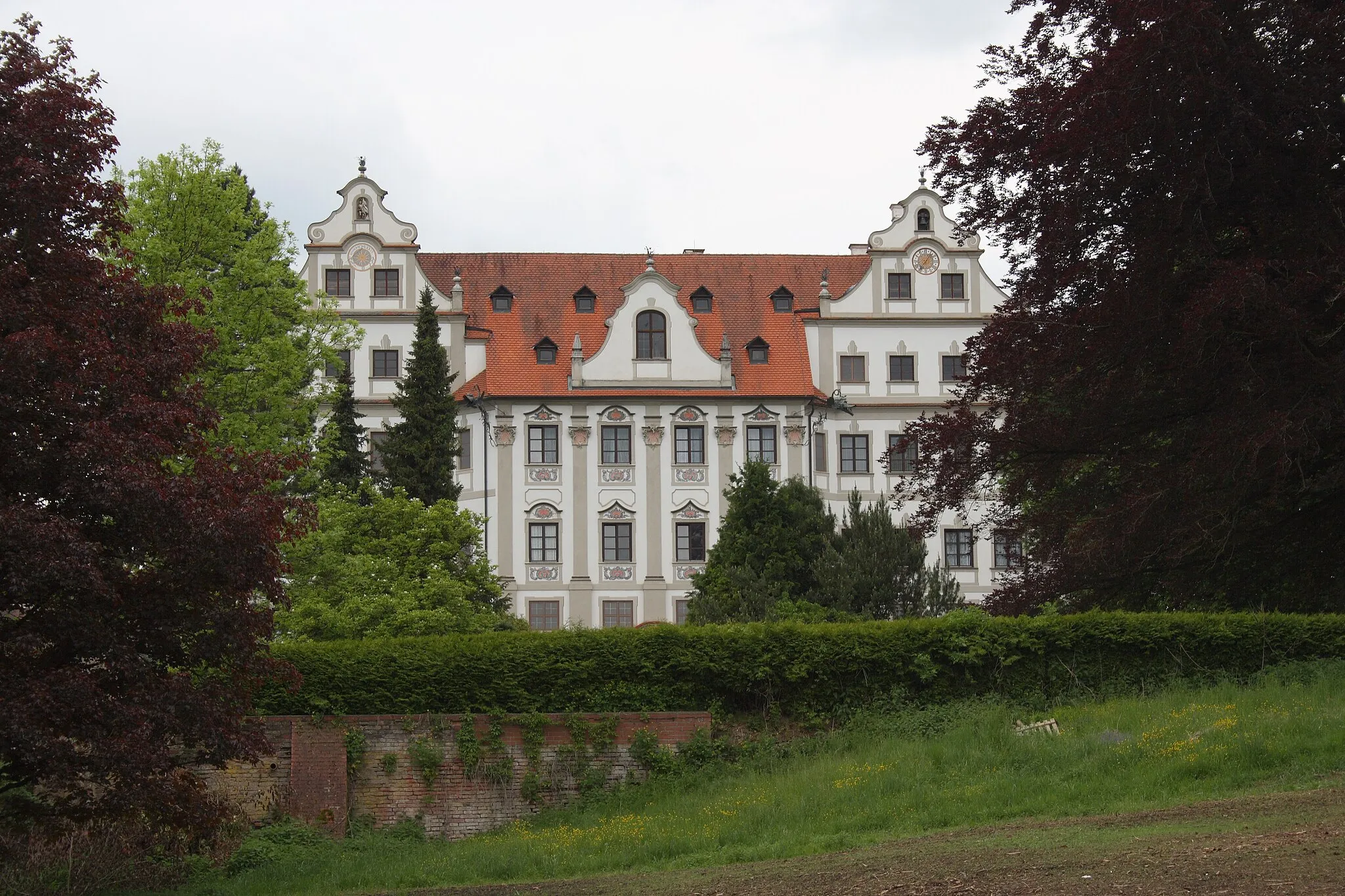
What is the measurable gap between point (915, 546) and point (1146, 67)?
69.3ft

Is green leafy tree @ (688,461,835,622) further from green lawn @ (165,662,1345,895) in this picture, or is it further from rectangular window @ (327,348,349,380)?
green lawn @ (165,662,1345,895)

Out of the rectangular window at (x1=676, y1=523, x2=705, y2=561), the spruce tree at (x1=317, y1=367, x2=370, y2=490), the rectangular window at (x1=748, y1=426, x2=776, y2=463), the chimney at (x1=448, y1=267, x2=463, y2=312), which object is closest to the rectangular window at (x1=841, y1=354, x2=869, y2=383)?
the rectangular window at (x1=748, y1=426, x2=776, y2=463)

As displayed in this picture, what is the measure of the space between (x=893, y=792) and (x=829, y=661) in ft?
16.5

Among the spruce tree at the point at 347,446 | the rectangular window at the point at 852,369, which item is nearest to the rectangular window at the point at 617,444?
the rectangular window at the point at 852,369

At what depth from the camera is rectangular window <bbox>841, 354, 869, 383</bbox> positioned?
178 ft

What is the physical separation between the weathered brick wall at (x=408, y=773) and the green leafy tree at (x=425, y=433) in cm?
1913

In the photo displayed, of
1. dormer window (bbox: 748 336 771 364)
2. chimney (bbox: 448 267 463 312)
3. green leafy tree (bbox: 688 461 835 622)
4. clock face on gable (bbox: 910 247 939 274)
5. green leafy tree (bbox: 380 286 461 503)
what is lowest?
green leafy tree (bbox: 688 461 835 622)

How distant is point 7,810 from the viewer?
605 inches

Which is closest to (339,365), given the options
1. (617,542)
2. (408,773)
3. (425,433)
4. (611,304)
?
(425,433)

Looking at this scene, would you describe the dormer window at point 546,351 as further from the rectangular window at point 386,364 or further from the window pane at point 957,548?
the window pane at point 957,548

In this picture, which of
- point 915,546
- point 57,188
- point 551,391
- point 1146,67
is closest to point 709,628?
point 1146,67

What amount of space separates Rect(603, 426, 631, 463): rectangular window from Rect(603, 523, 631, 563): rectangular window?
85.2 inches

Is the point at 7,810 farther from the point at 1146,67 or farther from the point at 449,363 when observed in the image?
the point at 449,363

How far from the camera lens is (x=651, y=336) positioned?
2093 inches
